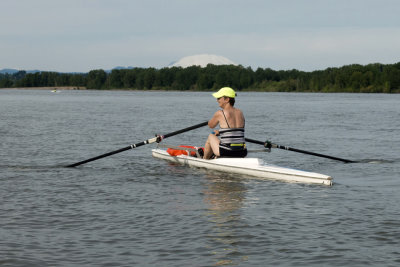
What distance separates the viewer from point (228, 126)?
1488 centimetres

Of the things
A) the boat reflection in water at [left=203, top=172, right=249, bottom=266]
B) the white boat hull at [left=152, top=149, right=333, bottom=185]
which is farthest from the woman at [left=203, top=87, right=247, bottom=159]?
the boat reflection in water at [left=203, top=172, right=249, bottom=266]

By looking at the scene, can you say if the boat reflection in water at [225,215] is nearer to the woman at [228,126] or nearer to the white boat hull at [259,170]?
the white boat hull at [259,170]

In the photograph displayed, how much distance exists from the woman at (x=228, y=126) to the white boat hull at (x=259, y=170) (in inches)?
11.3

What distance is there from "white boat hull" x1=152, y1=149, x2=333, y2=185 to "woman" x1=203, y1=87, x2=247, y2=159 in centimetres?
29

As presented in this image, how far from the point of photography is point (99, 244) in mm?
8711

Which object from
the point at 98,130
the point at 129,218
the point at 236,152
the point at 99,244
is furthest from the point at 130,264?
the point at 98,130

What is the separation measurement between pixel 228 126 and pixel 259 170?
156cm

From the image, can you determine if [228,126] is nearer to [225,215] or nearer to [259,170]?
[259,170]

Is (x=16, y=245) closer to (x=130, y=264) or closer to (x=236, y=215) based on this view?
(x=130, y=264)

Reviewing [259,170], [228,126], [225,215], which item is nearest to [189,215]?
[225,215]

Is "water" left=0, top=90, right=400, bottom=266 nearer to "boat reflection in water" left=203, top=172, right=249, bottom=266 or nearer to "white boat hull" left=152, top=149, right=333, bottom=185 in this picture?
"boat reflection in water" left=203, top=172, right=249, bottom=266

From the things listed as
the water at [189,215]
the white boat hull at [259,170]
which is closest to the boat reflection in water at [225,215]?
the water at [189,215]

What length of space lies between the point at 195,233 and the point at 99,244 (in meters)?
1.62

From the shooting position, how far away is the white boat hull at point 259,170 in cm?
1430
